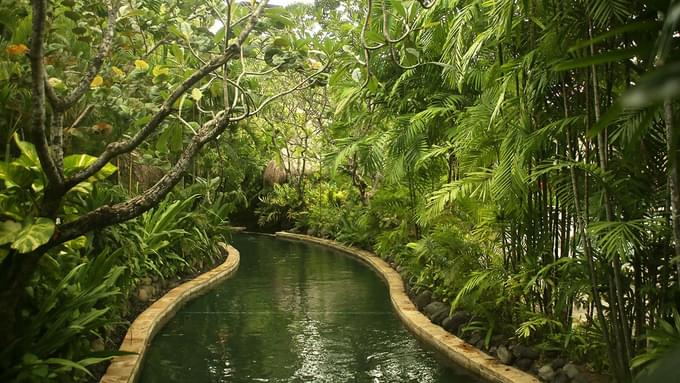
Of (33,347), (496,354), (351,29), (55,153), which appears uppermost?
(351,29)

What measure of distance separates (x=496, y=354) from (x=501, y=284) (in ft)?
1.59

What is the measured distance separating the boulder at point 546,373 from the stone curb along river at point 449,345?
0.04 m

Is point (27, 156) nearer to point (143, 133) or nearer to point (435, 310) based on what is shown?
point (143, 133)

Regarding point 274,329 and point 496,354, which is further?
point 274,329

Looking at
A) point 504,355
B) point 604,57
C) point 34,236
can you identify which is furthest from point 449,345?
point 604,57

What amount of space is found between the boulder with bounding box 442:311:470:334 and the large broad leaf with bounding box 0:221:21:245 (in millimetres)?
3411

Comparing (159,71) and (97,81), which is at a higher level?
(159,71)

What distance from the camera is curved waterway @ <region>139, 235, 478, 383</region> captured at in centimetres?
445

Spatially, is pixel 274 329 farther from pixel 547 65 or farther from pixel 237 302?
pixel 547 65

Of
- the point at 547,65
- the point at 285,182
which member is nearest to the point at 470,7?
the point at 547,65

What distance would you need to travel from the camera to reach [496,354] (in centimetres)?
445

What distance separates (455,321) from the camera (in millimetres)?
5211

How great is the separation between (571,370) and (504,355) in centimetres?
70

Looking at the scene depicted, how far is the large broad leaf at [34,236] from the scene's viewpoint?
275cm
